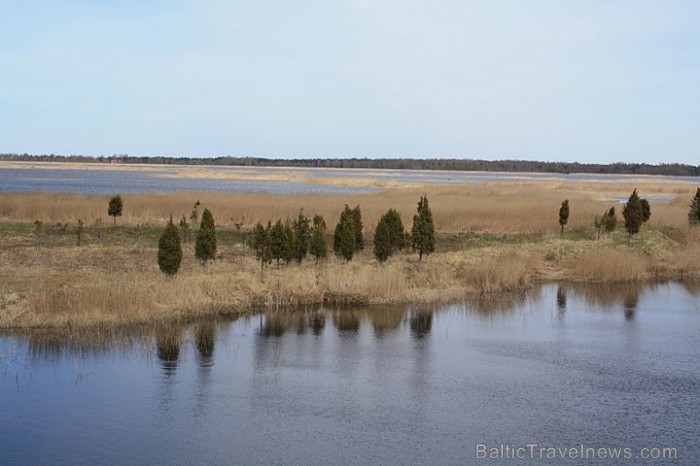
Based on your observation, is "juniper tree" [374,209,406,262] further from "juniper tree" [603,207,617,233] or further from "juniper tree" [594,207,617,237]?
"juniper tree" [603,207,617,233]

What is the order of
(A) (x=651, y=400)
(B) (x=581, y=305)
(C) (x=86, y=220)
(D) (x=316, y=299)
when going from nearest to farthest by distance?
(A) (x=651, y=400), (D) (x=316, y=299), (B) (x=581, y=305), (C) (x=86, y=220)

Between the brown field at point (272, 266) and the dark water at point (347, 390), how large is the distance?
0.86 metres

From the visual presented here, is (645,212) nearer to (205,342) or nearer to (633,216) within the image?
(633,216)

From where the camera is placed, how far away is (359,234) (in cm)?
2361

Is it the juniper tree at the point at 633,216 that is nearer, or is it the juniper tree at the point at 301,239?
the juniper tree at the point at 301,239

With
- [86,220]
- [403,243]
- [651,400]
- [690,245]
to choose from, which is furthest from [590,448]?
[86,220]

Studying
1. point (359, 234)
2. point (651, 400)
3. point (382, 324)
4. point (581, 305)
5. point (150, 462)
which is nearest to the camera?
point (150, 462)

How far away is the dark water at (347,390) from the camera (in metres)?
9.42

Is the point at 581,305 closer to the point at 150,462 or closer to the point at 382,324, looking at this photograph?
the point at 382,324

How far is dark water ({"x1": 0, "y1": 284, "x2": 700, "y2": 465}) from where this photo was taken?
30.9 ft

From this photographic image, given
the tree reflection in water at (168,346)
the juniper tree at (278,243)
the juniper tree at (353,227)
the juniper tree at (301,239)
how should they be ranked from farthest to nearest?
1. the juniper tree at (353,227)
2. the juniper tree at (301,239)
3. the juniper tree at (278,243)
4. the tree reflection in water at (168,346)

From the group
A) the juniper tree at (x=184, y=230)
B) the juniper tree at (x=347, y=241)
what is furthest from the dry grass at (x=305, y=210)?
the juniper tree at (x=347, y=241)

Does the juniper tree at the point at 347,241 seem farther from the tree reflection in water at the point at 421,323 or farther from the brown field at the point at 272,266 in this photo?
the tree reflection in water at the point at 421,323

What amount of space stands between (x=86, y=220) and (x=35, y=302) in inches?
661
